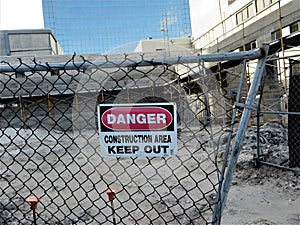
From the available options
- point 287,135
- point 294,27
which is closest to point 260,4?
point 294,27

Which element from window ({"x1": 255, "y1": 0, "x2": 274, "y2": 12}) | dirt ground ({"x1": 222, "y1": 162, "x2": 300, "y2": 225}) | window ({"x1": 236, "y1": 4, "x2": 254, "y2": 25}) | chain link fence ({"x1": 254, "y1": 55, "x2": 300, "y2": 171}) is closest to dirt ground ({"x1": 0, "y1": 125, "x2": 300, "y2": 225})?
dirt ground ({"x1": 222, "y1": 162, "x2": 300, "y2": 225})

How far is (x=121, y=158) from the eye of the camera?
192 cm

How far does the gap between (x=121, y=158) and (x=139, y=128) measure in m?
0.60

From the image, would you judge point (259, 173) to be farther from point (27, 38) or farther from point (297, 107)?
point (27, 38)

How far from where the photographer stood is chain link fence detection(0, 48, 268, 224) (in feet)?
4.78

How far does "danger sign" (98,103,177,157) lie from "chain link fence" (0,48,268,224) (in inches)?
7.9

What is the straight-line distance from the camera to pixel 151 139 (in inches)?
54.5

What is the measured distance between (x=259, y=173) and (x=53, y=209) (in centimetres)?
307

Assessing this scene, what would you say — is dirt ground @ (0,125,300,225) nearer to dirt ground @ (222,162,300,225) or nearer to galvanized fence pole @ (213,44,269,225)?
dirt ground @ (222,162,300,225)

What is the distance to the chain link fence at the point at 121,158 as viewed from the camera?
146 centimetres

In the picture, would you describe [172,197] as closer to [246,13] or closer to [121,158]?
[121,158]

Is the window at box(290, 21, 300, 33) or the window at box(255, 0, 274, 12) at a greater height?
the window at box(255, 0, 274, 12)

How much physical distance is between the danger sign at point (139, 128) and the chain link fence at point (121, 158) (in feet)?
0.66

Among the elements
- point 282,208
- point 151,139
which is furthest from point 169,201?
point 151,139
